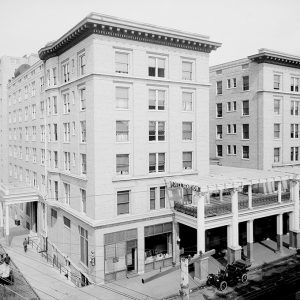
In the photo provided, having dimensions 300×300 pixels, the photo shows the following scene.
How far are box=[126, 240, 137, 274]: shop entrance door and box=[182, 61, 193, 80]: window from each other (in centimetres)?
1758

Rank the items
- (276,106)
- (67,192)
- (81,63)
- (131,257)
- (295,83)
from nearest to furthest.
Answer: (131,257) → (81,63) → (67,192) → (276,106) → (295,83)

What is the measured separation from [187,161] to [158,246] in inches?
365

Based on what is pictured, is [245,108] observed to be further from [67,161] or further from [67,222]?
[67,222]

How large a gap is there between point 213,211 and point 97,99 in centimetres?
1531

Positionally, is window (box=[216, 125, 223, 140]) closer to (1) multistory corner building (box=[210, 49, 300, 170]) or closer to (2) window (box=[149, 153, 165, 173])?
(1) multistory corner building (box=[210, 49, 300, 170])

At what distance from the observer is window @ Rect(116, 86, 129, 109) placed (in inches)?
1208

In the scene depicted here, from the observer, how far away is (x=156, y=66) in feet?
107

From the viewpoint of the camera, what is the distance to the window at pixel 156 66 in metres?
32.3

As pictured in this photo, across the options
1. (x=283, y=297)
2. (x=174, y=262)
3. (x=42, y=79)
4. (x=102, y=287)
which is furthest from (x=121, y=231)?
(x=42, y=79)

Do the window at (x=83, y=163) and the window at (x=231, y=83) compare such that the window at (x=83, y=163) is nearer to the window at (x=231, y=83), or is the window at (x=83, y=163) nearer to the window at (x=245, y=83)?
the window at (x=245, y=83)

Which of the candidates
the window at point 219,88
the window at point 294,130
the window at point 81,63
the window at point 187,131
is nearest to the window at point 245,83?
the window at point 219,88

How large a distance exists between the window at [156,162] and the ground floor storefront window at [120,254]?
6.22m

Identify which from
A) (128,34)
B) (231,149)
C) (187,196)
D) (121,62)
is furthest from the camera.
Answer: (231,149)

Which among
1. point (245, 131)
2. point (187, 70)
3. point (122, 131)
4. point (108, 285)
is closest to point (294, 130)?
point (245, 131)
